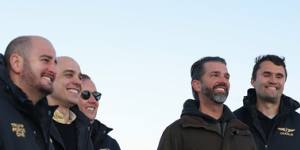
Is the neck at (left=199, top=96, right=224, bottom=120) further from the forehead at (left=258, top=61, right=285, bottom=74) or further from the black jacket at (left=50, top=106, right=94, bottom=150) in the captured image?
the black jacket at (left=50, top=106, right=94, bottom=150)

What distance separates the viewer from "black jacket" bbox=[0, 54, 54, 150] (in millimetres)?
6117

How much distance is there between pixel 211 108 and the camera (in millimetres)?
9039

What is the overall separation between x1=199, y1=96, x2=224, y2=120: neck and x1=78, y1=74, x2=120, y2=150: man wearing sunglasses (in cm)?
252

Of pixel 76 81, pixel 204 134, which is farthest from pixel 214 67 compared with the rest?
pixel 76 81

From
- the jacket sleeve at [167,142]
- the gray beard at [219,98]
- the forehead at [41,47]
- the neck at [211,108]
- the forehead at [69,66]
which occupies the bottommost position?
the jacket sleeve at [167,142]

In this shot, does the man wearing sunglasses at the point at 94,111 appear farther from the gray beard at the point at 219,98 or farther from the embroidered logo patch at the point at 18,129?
the embroidered logo patch at the point at 18,129

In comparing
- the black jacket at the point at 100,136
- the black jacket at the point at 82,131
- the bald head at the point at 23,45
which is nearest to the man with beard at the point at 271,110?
the black jacket at the point at 100,136

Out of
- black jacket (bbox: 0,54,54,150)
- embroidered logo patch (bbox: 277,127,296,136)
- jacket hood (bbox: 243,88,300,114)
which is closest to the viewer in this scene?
black jacket (bbox: 0,54,54,150)

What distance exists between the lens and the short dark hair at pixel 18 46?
6.74 m

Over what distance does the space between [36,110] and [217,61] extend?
372cm

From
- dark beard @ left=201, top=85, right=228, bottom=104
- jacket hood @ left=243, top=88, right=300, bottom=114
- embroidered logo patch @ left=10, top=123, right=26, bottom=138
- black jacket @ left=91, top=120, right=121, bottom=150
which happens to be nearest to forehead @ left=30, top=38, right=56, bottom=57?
embroidered logo patch @ left=10, top=123, right=26, bottom=138

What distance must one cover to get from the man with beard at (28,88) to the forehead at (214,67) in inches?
124

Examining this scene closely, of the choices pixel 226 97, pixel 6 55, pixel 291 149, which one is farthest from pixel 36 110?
pixel 291 149

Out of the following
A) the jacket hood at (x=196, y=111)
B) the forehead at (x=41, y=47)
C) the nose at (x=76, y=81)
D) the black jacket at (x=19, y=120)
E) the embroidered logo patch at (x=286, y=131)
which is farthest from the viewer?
the embroidered logo patch at (x=286, y=131)
